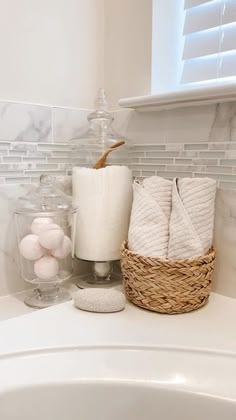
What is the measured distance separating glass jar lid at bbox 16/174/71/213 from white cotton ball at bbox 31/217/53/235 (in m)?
0.03

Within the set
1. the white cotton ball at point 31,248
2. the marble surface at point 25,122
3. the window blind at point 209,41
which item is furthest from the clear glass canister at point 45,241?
the window blind at point 209,41

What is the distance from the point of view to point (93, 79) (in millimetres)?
974

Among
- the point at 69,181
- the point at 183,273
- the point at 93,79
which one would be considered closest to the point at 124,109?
the point at 93,79

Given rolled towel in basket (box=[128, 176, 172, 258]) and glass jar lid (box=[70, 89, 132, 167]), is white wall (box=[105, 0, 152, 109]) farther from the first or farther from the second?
rolled towel in basket (box=[128, 176, 172, 258])

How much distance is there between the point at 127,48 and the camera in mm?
941

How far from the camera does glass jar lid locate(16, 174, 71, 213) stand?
795 mm

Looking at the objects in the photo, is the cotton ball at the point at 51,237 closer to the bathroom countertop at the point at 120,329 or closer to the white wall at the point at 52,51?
the bathroom countertop at the point at 120,329

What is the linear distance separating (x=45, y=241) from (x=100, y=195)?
165 mm

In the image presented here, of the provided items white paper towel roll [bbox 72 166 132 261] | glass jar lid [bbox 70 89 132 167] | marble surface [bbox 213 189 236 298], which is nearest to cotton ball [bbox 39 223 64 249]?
white paper towel roll [bbox 72 166 132 261]

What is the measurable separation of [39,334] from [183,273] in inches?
10.8

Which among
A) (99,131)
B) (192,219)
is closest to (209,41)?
(99,131)

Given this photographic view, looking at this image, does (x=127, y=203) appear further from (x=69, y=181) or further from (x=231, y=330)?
(x=231, y=330)

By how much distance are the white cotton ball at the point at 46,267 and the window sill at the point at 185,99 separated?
0.41 meters

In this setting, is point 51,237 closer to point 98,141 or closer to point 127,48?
point 98,141
